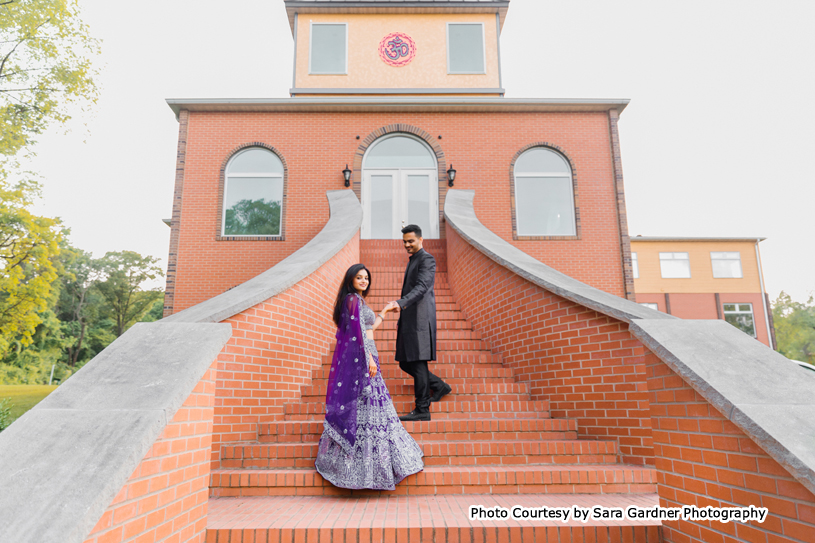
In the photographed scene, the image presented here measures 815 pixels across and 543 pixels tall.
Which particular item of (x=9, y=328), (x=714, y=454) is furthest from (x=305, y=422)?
(x=9, y=328)

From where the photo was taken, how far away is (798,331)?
46281 mm

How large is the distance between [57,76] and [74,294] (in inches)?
1345

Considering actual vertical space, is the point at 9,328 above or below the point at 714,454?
above

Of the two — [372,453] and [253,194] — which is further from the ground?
[253,194]

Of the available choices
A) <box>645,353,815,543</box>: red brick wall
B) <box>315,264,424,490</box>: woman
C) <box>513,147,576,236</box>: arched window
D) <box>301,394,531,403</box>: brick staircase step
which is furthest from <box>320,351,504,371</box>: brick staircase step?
<box>513,147,576,236</box>: arched window

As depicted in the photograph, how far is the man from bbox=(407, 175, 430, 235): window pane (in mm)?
6751

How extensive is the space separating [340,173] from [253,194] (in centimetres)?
205

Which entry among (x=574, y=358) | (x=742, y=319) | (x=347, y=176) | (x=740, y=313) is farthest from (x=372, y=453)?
(x=742, y=319)

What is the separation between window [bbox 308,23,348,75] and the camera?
13.3 meters

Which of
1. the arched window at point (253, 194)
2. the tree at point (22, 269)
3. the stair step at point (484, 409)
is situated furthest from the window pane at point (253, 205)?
the stair step at point (484, 409)

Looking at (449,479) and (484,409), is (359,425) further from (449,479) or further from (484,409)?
(484,409)

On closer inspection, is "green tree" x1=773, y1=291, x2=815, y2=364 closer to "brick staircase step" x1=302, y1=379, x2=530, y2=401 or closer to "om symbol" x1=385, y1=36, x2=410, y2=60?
"om symbol" x1=385, y1=36, x2=410, y2=60

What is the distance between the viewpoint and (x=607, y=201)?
10.6 m

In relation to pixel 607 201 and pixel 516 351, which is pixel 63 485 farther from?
pixel 607 201
